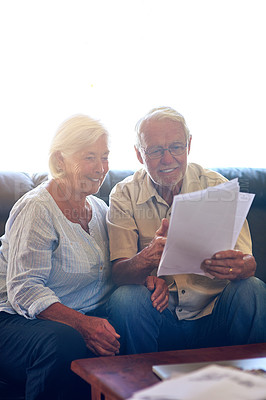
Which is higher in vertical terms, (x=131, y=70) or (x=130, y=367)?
(x=131, y=70)

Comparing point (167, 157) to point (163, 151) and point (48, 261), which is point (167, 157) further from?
point (48, 261)

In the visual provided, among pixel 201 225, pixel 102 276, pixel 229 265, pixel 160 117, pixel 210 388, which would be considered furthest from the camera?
pixel 160 117

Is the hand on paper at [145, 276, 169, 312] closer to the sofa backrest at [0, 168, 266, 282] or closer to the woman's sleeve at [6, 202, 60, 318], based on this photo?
the woman's sleeve at [6, 202, 60, 318]

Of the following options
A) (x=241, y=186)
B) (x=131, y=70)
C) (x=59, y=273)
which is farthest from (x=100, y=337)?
(x=131, y=70)

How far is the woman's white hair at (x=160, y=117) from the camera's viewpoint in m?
1.58

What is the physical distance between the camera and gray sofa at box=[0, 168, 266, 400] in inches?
67.2

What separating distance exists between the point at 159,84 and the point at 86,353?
1.68 meters

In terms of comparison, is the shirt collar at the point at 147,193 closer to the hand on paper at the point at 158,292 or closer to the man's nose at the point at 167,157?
the man's nose at the point at 167,157

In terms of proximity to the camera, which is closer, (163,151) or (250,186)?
(163,151)

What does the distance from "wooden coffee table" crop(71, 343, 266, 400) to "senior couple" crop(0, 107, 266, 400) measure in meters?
0.20

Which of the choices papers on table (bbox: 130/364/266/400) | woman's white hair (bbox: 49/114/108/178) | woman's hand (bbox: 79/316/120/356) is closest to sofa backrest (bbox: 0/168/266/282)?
woman's white hair (bbox: 49/114/108/178)

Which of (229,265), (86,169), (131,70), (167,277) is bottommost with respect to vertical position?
(167,277)

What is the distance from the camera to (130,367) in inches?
36.3

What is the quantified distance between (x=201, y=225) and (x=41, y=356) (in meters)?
0.51
